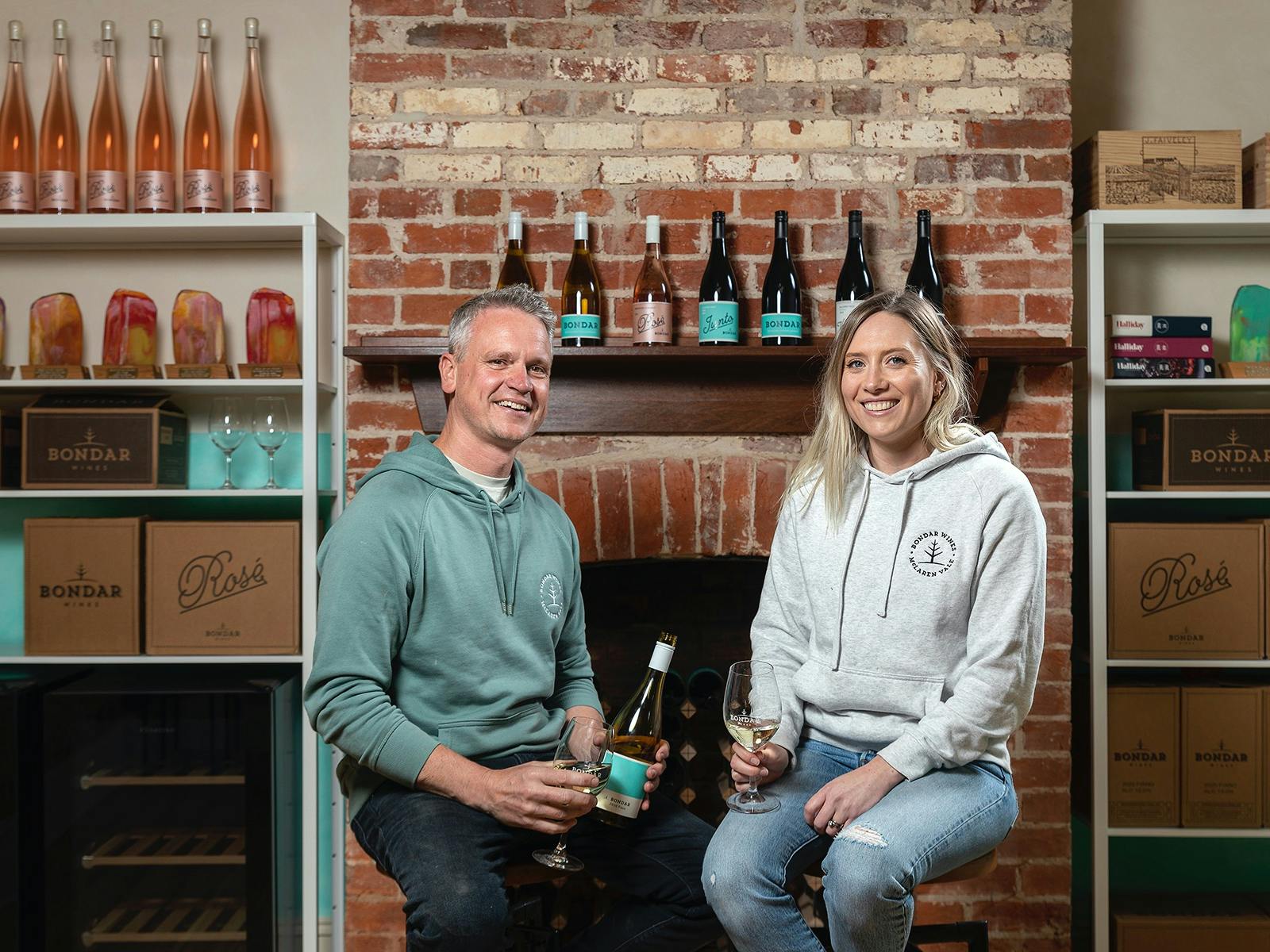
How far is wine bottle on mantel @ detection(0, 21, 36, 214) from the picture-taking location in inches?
93.9

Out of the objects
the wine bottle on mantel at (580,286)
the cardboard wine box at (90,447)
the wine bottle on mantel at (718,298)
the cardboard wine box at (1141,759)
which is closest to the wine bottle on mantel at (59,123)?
the cardboard wine box at (90,447)

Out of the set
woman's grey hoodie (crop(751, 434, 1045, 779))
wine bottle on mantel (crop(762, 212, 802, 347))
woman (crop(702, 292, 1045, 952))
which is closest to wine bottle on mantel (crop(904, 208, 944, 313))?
wine bottle on mantel (crop(762, 212, 802, 347))

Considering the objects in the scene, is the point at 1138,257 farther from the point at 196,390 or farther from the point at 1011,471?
the point at 196,390

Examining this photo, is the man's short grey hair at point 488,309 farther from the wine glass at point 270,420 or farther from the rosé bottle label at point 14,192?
the rosé bottle label at point 14,192

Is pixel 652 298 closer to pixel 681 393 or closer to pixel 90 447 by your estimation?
pixel 681 393

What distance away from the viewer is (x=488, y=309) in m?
1.79

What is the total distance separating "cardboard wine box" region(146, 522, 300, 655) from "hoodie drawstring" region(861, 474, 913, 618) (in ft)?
4.37

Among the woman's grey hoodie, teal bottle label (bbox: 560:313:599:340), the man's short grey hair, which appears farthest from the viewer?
teal bottle label (bbox: 560:313:599:340)

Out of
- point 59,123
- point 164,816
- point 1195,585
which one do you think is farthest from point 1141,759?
point 59,123

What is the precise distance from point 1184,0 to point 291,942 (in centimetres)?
327

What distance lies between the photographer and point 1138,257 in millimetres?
2637

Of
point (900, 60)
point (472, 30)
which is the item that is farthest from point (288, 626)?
point (900, 60)

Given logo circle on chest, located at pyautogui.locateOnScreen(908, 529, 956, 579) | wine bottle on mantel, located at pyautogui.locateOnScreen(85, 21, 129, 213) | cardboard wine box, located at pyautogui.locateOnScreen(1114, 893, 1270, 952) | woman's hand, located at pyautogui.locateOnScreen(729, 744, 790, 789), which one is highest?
wine bottle on mantel, located at pyautogui.locateOnScreen(85, 21, 129, 213)

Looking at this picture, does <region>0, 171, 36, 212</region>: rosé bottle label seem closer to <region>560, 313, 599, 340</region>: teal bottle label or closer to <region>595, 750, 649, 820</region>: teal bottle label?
<region>560, 313, 599, 340</region>: teal bottle label
